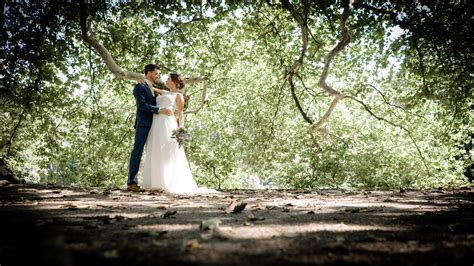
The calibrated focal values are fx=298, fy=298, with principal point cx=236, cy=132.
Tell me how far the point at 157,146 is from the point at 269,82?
344 inches

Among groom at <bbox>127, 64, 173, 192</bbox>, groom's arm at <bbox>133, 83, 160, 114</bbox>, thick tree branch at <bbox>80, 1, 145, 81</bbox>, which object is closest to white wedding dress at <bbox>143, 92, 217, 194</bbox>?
groom at <bbox>127, 64, 173, 192</bbox>

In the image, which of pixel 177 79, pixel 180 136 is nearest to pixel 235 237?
pixel 180 136

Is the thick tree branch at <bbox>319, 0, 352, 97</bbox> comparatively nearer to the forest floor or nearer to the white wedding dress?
the white wedding dress

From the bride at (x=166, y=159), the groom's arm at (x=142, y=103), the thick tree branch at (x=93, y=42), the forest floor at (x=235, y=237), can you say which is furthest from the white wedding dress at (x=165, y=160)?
the forest floor at (x=235, y=237)

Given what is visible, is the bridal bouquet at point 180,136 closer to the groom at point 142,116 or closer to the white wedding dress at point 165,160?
the white wedding dress at point 165,160

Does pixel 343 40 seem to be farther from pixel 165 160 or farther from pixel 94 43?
pixel 94 43

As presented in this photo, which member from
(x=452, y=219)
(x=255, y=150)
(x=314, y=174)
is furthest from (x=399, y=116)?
(x=452, y=219)

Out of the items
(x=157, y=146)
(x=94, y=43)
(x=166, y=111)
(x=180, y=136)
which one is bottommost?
(x=157, y=146)

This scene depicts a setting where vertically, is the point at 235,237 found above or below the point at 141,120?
below

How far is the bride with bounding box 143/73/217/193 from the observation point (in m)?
6.48

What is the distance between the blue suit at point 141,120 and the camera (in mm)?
6406

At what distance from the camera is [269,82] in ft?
46.8

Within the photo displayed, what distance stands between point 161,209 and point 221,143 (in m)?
12.1

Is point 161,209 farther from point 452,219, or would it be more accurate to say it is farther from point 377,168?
point 377,168
